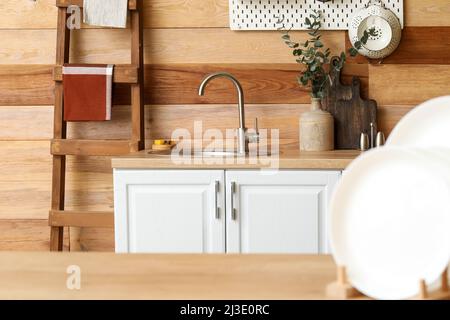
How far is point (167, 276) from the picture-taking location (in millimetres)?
1111

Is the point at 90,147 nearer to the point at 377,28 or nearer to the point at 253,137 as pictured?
the point at 253,137

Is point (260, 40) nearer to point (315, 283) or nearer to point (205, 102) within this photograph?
point (205, 102)

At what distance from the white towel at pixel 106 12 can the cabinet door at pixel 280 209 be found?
2.95 feet

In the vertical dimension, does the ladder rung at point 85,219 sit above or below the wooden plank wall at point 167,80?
below

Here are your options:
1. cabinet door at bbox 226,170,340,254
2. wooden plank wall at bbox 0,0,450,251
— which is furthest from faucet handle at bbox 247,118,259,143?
cabinet door at bbox 226,170,340,254

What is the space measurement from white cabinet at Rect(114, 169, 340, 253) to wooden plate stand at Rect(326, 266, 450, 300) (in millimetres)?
1532

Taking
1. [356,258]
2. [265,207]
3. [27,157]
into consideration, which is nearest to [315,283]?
[356,258]

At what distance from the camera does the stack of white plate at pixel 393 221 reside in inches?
38.6

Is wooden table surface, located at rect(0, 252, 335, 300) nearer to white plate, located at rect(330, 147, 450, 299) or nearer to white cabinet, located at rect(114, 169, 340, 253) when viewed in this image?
white plate, located at rect(330, 147, 450, 299)

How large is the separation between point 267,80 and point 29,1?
1.11 m

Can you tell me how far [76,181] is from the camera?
10.2 feet

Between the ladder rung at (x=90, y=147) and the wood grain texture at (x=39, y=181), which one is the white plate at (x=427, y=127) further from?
the wood grain texture at (x=39, y=181)

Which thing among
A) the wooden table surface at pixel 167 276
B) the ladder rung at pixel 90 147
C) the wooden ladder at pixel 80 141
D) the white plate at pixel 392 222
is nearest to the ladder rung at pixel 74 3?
the wooden ladder at pixel 80 141

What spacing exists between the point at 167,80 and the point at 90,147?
45 centimetres
